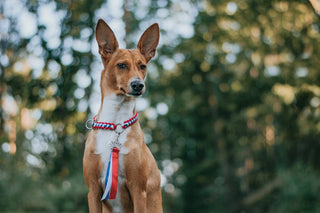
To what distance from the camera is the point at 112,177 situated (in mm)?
3639

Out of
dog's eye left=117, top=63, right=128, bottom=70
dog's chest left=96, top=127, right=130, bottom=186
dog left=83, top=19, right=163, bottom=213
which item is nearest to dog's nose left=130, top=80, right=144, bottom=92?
dog left=83, top=19, right=163, bottom=213

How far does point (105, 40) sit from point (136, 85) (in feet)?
2.31

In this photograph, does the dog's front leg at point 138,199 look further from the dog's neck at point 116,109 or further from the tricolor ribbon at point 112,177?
the dog's neck at point 116,109

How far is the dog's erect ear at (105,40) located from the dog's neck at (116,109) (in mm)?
515

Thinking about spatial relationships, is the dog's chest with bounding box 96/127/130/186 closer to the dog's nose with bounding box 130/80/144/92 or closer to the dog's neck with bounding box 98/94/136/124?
the dog's neck with bounding box 98/94/136/124

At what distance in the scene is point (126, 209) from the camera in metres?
3.89

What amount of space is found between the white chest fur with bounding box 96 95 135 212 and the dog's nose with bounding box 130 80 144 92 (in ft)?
0.82

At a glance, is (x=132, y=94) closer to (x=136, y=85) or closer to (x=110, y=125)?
(x=136, y=85)

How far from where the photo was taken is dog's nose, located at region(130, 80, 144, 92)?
3730 millimetres

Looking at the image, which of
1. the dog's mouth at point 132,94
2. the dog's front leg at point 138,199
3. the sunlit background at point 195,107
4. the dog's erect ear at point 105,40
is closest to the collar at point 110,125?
the dog's mouth at point 132,94

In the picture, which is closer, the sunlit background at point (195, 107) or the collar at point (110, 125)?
the collar at point (110, 125)

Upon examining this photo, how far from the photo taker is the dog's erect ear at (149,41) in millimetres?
4184

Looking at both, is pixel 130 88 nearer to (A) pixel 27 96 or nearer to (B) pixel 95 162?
(B) pixel 95 162

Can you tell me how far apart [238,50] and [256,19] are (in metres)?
2.11
